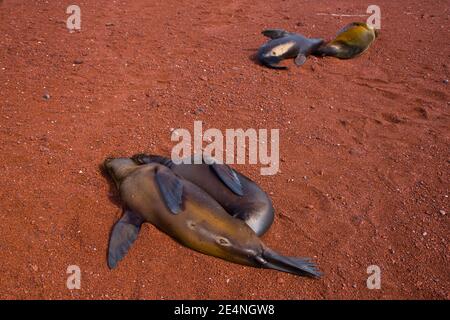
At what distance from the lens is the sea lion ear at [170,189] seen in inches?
120

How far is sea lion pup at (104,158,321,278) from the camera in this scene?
2.88 meters

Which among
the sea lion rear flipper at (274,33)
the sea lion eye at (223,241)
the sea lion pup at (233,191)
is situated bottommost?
the sea lion eye at (223,241)

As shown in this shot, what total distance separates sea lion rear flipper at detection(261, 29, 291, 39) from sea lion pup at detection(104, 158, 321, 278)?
10.1 feet

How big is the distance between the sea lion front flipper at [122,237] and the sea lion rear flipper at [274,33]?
3517mm

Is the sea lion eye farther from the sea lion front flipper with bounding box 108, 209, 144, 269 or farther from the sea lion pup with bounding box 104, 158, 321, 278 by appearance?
the sea lion front flipper with bounding box 108, 209, 144, 269

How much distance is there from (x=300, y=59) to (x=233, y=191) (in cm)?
273

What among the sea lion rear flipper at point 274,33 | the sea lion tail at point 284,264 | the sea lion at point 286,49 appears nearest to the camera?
the sea lion tail at point 284,264

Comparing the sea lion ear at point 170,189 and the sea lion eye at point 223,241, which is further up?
the sea lion ear at point 170,189

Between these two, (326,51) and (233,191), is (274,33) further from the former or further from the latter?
(233,191)

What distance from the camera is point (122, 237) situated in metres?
3.01

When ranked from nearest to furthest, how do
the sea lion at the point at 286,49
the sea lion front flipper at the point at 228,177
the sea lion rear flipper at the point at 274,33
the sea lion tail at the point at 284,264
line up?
the sea lion tail at the point at 284,264, the sea lion front flipper at the point at 228,177, the sea lion at the point at 286,49, the sea lion rear flipper at the point at 274,33

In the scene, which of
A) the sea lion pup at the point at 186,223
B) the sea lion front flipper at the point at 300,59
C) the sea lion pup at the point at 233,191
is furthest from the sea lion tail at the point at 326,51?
the sea lion pup at the point at 186,223

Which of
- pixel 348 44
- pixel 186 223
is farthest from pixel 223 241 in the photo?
pixel 348 44

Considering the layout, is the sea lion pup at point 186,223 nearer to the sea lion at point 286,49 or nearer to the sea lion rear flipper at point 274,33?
the sea lion at point 286,49
